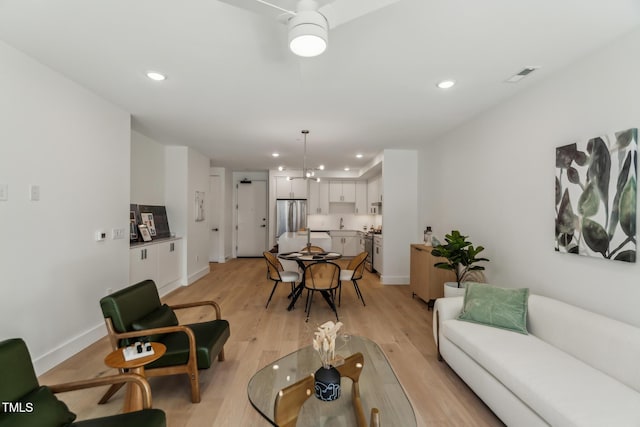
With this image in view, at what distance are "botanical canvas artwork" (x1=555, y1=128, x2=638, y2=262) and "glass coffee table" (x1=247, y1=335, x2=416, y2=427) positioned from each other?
1.85 metres

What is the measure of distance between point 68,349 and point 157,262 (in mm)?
1937

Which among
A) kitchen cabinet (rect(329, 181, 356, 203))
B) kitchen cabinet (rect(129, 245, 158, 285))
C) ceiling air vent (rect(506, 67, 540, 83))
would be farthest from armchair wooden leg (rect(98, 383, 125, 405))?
kitchen cabinet (rect(329, 181, 356, 203))

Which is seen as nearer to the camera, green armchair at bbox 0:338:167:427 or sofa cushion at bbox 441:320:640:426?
green armchair at bbox 0:338:167:427

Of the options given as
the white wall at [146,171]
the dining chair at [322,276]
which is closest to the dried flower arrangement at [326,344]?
the dining chair at [322,276]

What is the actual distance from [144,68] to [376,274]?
5.62m

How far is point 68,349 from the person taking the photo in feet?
9.43

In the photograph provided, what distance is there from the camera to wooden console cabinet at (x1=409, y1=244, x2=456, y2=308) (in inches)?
169

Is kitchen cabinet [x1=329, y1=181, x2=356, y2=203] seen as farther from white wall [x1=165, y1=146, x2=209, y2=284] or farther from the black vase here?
the black vase

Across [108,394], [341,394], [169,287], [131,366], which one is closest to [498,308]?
[341,394]

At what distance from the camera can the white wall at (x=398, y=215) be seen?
18.7 ft

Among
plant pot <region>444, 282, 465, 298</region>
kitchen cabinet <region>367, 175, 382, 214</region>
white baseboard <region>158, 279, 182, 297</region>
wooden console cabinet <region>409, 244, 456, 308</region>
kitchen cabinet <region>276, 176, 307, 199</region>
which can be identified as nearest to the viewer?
→ plant pot <region>444, 282, 465, 298</region>

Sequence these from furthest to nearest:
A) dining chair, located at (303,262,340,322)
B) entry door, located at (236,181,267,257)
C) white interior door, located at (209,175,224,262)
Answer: entry door, located at (236,181,267,257)
white interior door, located at (209,175,224,262)
dining chair, located at (303,262,340,322)

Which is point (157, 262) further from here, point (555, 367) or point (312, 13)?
point (555, 367)

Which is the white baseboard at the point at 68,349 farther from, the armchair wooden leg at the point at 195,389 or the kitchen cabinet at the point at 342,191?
the kitchen cabinet at the point at 342,191
